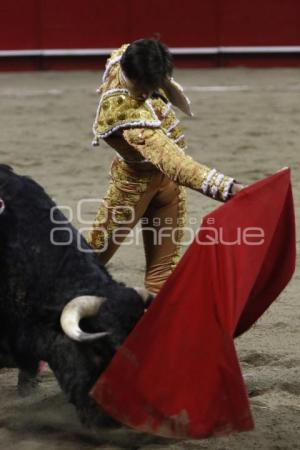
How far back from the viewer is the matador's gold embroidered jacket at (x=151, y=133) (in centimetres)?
340

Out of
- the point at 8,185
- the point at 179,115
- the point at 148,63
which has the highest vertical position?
the point at 148,63

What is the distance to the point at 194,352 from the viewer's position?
3.13m

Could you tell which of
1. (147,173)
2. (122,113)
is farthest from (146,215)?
(122,113)

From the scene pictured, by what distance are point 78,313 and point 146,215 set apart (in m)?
1.03

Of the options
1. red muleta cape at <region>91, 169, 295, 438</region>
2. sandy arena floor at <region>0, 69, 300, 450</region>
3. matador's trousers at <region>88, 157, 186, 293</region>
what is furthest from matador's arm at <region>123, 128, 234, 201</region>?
sandy arena floor at <region>0, 69, 300, 450</region>

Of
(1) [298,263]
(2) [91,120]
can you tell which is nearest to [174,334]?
(1) [298,263]

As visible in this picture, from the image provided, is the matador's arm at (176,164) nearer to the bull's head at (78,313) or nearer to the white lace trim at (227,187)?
the white lace trim at (227,187)

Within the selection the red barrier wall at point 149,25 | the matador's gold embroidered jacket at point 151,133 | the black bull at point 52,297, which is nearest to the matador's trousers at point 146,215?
the matador's gold embroidered jacket at point 151,133

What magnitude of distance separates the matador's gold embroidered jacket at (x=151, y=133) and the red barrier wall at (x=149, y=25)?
22.3 feet

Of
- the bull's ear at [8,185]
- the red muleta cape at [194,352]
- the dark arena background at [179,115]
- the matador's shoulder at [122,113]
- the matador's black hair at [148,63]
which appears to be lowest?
the dark arena background at [179,115]

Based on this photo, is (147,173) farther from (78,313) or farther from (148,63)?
(78,313)

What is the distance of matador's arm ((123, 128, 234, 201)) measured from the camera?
133 inches

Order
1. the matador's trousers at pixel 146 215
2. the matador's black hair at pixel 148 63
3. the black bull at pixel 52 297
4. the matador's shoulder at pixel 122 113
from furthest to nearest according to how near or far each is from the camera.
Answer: the matador's trousers at pixel 146 215, the matador's shoulder at pixel 122 113, the matador's black hair at pixel 148 63, the black bull at pixel 52 297

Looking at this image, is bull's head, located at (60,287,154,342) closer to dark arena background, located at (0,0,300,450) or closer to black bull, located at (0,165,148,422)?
black bull, located at (0,165,148,422)
